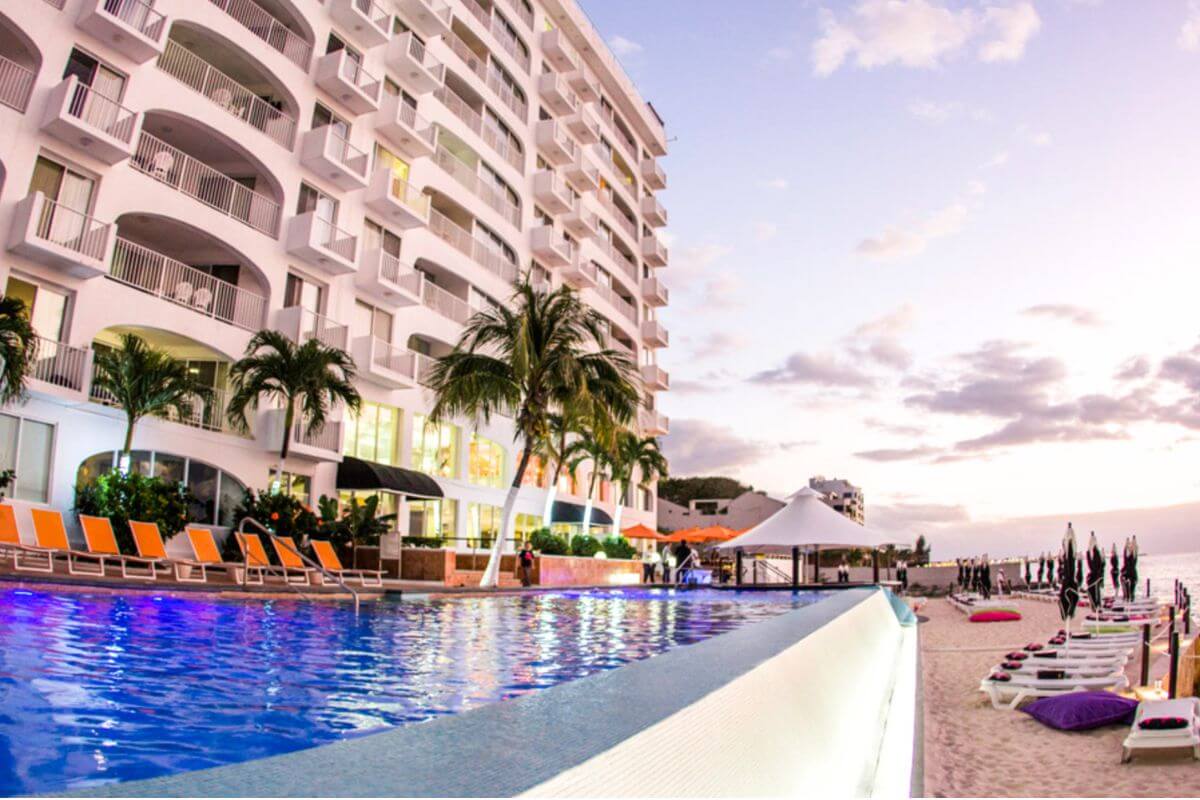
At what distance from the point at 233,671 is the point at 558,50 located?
41.8 m

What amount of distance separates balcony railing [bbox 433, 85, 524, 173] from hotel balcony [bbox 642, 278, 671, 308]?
16.2 meters

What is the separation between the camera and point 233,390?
23234mm

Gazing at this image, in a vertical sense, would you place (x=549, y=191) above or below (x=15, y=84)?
above

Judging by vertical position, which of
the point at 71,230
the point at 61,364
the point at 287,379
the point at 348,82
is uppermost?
the point at 348,82

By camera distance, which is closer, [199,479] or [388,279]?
[199,479]

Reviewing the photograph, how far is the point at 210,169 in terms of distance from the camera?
23.1 metres

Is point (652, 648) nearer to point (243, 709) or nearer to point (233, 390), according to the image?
point (243, 709)

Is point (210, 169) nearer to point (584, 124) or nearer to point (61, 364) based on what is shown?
point (61, 364)

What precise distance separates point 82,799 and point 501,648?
743 cm

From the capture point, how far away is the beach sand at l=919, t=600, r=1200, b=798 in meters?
8.47

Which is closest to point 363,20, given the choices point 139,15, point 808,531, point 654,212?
point 139,15

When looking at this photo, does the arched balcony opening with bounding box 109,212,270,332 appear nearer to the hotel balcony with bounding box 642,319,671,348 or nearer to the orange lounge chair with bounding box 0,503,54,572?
the orange lounge chair with bounding box 0,503,54,572

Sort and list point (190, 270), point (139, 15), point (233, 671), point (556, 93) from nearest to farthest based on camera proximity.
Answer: point (233, 671) < point (139, 15) < point (190, 270) < point (556, 93)

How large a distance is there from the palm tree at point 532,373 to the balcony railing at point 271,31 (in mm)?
10809
